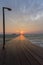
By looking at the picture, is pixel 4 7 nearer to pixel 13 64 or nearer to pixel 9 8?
pixel 9 8

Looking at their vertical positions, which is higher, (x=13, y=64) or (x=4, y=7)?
(x=4, y=7)

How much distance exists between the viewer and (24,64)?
7.62 meters

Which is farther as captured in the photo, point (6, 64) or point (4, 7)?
point (4, 7)

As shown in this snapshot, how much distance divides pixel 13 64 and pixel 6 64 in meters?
0.42

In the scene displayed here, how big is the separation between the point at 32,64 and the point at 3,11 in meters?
10.7

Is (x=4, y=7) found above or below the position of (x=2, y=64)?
above

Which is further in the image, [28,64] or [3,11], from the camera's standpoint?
[3,11]

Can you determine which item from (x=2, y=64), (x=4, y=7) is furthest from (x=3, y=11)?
(x=2, y=64)

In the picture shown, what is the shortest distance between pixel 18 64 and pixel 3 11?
34.4 ft

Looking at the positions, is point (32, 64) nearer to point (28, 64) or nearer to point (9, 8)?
point (28, 64)

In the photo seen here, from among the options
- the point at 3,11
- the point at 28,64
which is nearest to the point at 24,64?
the point at 28,64

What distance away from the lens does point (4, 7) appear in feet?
55.7

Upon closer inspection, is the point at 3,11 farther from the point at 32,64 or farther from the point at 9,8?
the point at 32,64

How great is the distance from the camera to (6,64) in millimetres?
7625
